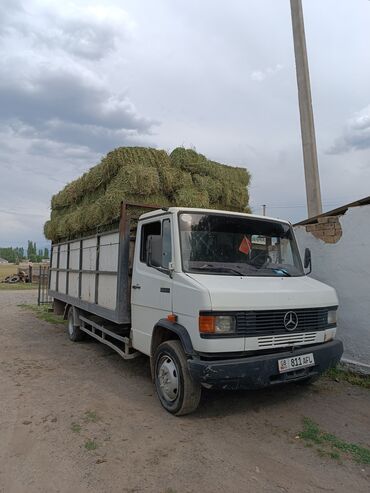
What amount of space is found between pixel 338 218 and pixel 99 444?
190 inches

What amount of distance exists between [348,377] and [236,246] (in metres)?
2.82

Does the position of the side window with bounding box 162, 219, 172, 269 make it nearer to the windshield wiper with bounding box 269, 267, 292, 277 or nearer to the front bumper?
the front bumper

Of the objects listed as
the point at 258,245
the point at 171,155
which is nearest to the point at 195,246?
the point at 258,245

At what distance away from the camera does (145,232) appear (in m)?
5.41

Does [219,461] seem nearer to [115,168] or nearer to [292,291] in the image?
[292,291]

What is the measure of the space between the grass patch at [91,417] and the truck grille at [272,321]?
6.28 feet

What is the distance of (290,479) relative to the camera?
321cm

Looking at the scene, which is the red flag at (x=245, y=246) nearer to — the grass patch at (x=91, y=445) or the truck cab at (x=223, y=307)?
the truck cab at (x=223, y=307)

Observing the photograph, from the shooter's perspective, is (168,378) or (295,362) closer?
(295,362)

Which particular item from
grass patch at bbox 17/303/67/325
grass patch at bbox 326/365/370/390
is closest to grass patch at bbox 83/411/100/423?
grass patch at bbox 326/365/370/390

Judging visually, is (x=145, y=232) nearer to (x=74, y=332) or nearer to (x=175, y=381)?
(x=175, y=381)

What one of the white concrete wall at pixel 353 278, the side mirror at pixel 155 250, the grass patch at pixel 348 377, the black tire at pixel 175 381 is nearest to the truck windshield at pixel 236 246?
the side mirror at pixel 155 250

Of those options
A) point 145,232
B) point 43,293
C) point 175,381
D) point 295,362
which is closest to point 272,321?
point 295,362

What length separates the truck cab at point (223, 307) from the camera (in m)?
3.99
